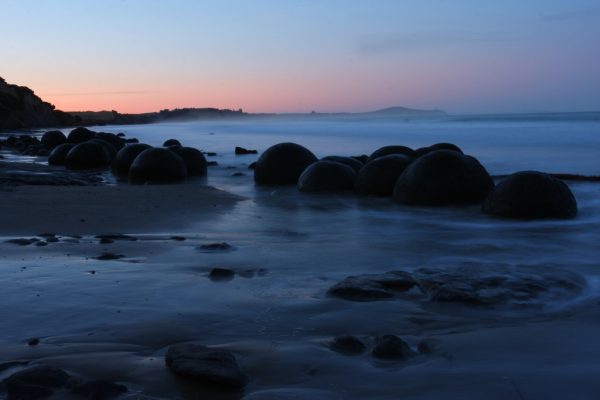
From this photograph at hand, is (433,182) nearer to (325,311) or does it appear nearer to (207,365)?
(325,311)

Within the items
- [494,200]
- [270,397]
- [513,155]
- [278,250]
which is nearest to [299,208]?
[494,200]

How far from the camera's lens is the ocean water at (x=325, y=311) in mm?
3016

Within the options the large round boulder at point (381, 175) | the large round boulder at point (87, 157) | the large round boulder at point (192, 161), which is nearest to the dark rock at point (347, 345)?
the large round boulder at point (381, 175)

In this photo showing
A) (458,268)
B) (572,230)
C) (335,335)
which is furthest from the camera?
(572,230)

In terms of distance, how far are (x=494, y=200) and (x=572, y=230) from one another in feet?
4.25

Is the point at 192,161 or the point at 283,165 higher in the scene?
the point at 283,165

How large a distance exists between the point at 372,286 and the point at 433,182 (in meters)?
5.19

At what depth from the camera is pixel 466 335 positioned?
3.65 m

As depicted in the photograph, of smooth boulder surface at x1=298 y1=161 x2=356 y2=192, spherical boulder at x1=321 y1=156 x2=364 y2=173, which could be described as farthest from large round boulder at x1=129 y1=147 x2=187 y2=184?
smooth boulder surface at x1=298 y1=161 x2=356 y2=192

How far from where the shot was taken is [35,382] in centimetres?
285

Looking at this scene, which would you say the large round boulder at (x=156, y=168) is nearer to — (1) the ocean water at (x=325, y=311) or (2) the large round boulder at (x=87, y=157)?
(2) the large round boulder at (x=87, y=157)

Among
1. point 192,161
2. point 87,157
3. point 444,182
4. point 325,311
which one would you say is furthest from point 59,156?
point 325,311

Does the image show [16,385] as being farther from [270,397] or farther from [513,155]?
[513,155]

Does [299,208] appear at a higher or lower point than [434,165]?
lower
